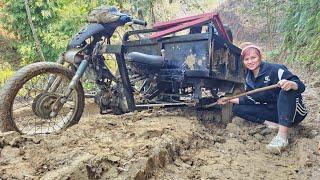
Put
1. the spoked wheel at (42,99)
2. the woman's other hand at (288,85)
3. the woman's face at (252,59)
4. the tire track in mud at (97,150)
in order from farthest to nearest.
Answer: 1. the woman's face at (252,59)
2. the woman's other hand at (288,85)
3. the spoked wheel at (42,99)
4. the tire track in mud at (97,150)

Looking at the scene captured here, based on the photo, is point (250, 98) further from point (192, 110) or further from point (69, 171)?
point (69, 171)

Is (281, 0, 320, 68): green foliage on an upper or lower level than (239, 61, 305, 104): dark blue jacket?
upper

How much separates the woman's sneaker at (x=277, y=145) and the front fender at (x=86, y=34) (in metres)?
2.04

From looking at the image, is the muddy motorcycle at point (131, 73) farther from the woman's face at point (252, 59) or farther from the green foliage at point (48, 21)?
the green foliage at point (48, 21)

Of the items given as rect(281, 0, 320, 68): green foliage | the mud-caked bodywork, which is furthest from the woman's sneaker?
rect(281, 0, 320, 68): green foliage

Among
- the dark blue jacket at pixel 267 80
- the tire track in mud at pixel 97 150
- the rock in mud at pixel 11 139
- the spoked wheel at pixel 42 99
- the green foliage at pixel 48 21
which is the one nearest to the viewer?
the tire track in mud at pixel 97 150

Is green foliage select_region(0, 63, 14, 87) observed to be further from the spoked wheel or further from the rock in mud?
the rock in mud

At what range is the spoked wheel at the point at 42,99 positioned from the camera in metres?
3.36

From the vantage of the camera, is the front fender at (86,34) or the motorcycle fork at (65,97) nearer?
the motorcycle fork at (65,97)

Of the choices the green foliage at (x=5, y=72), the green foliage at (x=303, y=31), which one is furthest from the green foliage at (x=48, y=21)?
the green foliage at (x=303, y=31)

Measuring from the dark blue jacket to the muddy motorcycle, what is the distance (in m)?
0.33

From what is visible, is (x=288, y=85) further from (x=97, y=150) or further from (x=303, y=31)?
(x=303, y=31)

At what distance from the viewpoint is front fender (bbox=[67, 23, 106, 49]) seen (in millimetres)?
3957

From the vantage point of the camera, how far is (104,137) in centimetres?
319
